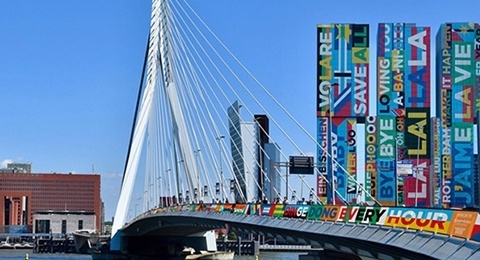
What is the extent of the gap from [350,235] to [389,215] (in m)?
1.54

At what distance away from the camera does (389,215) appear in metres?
28.8

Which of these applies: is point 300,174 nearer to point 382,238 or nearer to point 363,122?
point 382,238

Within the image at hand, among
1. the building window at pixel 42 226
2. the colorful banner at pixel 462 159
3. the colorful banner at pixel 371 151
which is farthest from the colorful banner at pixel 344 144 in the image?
the building window at pixel 42 226

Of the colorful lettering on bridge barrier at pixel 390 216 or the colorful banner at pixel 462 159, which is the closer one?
the colorful lettering on bridge barrier at pixel 390 216

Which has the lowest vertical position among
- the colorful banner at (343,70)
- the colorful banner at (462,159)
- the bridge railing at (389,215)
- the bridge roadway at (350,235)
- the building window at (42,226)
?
the building window at (42,226)

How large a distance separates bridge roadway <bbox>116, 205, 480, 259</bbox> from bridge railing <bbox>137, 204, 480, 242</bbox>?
0.21 meters

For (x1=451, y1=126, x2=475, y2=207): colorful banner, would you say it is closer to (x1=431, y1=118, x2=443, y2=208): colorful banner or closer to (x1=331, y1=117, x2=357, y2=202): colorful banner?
(x1=431, y1=118, x2=443, y2=208): colorful banner

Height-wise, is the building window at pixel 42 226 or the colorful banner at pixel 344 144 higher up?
the colorful banner at pixel 344 144

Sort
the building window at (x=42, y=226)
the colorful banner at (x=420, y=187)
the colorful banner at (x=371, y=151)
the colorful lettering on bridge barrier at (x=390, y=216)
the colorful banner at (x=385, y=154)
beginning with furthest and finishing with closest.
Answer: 1. the building window at (x=42, y=226)
2. the colorful banner at (x=371, y=151)
3. the colorful banner at (x=385, y=154)
4. the colorful banner at (x=420, y=187)
5. the colorful lettering on bridge barrier at (x=390, y=216)

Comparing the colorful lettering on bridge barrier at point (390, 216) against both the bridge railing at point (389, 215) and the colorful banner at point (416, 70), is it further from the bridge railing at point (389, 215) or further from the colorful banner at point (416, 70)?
the colorful banner at point (416, 70)

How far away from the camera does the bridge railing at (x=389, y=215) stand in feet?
75.0

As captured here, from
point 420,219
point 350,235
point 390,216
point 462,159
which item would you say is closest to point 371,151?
point 462,159

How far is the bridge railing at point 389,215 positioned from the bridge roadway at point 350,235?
0.70 ft

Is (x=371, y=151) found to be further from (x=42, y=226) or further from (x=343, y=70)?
(x=42, y=226)
